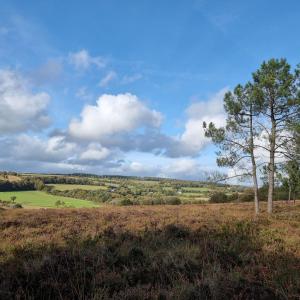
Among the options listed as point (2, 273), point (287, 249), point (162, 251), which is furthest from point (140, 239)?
point (2, 273)

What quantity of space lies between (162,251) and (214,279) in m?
2.63

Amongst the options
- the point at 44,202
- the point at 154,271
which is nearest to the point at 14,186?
the point at 44,202

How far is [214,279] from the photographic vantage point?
5.16 metres

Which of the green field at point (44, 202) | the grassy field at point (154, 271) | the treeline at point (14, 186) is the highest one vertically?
the grassy field at point (154, 271)

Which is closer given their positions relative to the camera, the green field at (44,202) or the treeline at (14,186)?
the green field at (44,202)

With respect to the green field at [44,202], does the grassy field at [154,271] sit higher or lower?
higher

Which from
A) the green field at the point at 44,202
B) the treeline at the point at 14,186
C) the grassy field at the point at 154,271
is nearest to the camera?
the grassy field at the point at 154,271

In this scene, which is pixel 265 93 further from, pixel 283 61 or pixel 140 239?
pixel 140 239

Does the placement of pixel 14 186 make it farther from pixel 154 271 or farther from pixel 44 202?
pixel 154 271

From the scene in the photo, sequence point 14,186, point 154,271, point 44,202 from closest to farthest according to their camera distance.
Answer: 1. point 154,271
2. point 44,202
3. point 14,186

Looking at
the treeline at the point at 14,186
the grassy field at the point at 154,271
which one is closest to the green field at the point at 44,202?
the treeline at the point at 14,186

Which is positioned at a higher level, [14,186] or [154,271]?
[154,271]

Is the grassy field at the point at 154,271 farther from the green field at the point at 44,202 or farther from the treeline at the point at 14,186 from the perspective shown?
the treeline at the point at 14,186

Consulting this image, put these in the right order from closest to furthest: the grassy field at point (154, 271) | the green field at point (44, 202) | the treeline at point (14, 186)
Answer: the grassy field at point (154, 271), the green field at point (44, 202), the treeline at point (14, 186)
